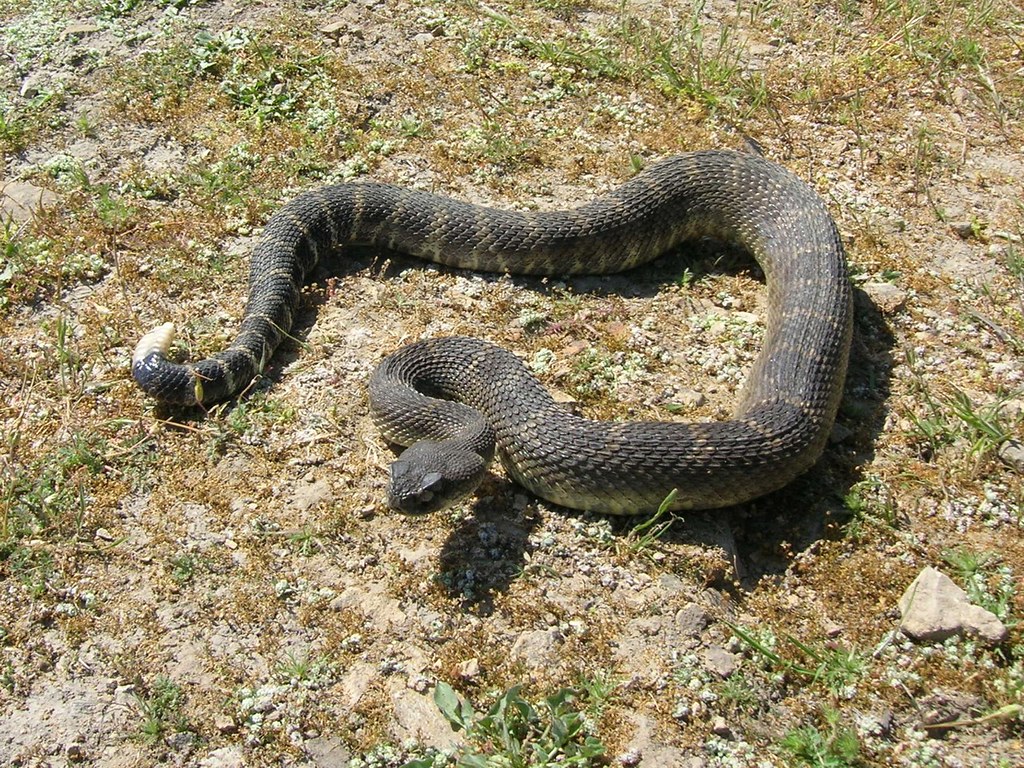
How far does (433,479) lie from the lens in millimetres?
6148

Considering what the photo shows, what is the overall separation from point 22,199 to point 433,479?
5.38 metres

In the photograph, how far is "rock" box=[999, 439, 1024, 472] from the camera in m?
6.73

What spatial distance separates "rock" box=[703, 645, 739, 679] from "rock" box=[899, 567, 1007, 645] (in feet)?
3.44

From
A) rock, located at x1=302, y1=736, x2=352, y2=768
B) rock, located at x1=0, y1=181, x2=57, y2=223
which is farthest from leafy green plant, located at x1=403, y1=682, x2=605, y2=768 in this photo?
rock, located at x1=0, y1=181, x2=57, y2=223

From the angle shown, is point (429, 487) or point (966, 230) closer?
point (429, 487)

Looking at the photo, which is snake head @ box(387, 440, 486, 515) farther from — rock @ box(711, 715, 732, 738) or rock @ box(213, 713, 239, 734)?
rock @ box(711, 715, 732, 738)

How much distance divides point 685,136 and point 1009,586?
207 inches

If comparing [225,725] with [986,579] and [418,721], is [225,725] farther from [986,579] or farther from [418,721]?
[986,579]

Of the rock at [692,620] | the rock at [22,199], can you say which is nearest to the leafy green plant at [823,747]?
the rock at [692,620]

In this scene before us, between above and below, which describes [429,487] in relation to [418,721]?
above

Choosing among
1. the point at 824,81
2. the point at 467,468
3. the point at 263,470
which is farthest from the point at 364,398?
the point at 824,81

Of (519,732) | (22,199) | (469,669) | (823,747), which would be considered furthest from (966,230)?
(22,199)

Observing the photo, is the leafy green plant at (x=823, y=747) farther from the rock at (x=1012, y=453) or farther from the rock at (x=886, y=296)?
the rock at (x=886, y=296)

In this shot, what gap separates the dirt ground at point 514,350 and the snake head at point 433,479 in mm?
347
